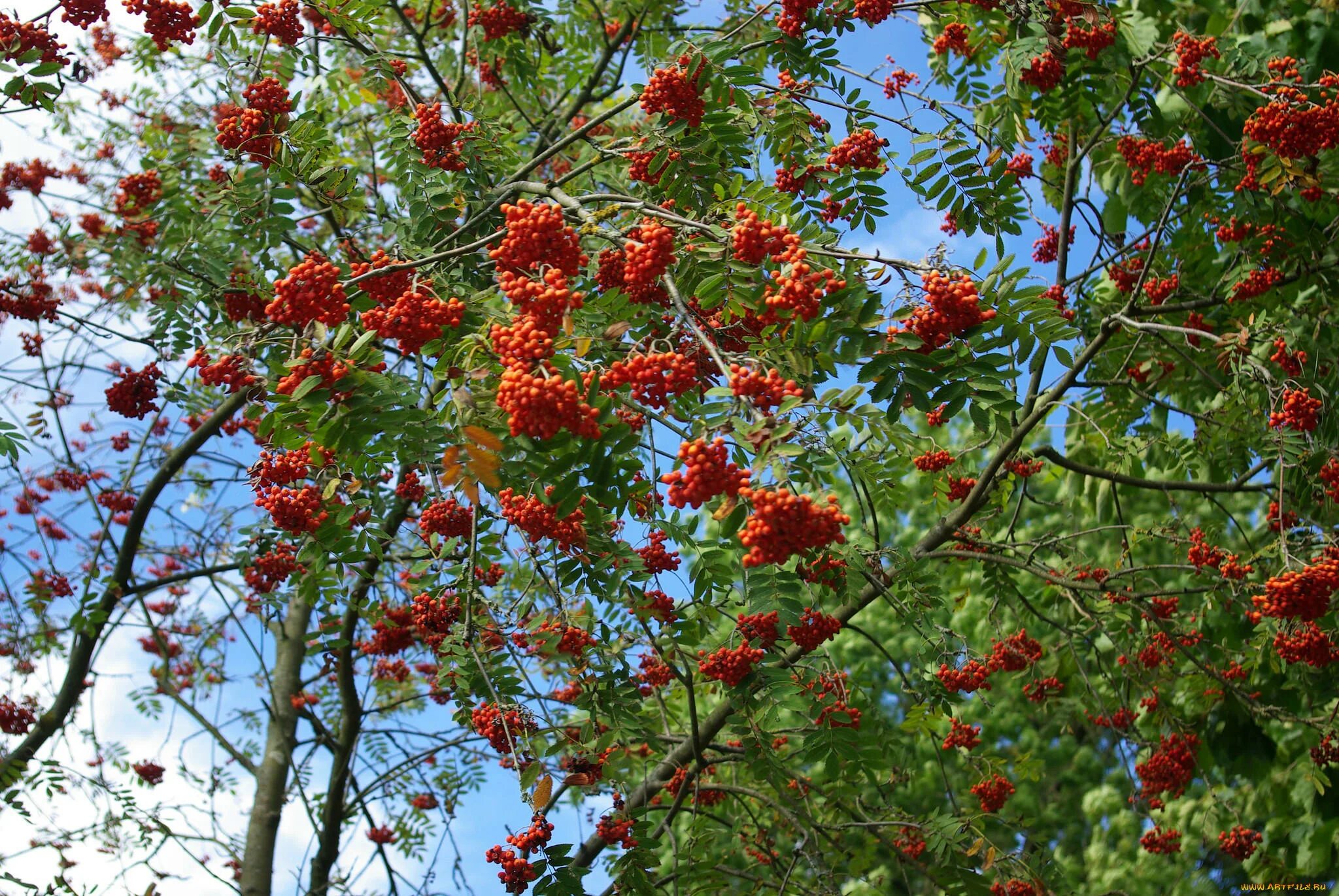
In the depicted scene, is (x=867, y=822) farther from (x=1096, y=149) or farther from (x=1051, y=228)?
(x=1096, y=149)

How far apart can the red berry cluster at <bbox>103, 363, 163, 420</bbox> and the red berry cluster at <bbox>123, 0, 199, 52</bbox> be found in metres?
1.71

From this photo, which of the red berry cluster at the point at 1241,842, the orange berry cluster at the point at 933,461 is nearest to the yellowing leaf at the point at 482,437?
the orange berry cluster at the point at 933,461

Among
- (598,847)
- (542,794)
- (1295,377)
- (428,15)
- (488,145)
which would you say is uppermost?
(428,15)

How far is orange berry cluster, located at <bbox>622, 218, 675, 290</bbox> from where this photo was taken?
2.63 meters

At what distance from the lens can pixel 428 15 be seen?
20.9 ft

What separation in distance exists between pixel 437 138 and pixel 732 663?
247 centimetres

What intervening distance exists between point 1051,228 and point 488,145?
14.4 ft

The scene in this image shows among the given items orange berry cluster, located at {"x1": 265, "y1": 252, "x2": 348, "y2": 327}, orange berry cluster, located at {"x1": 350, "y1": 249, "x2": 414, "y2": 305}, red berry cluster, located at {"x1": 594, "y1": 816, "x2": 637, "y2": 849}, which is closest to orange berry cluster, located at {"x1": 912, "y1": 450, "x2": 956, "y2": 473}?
red berry cluster, located at {"x1": 594, "y1": 816, "x2": 637, "y2": 849}

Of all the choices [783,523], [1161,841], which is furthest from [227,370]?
[1161,841]

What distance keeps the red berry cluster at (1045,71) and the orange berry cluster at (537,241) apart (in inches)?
137

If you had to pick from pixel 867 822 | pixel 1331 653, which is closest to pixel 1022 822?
pixel 867 822

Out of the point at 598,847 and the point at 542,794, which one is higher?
the point at 598,847

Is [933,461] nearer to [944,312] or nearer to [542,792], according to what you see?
[944,312]

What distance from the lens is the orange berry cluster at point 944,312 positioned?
2.68 metres
